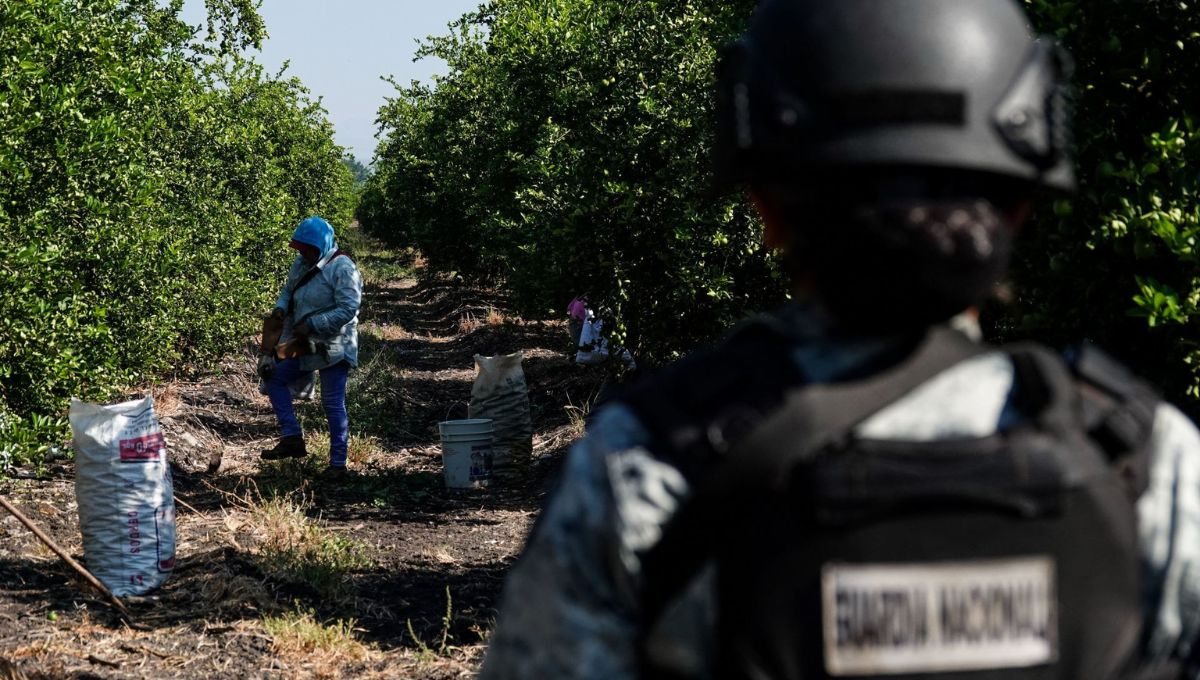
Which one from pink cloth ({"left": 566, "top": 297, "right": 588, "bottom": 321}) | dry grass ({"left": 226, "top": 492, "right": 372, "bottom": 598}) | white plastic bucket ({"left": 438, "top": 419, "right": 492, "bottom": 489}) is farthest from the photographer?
pink cloth ({"left": 566, "top": 297, "right": 588, "bottom": 321})

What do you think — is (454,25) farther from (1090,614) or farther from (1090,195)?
(1090,614)

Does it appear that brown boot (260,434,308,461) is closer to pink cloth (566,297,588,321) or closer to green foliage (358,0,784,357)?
green foliage (358,0,784,357)

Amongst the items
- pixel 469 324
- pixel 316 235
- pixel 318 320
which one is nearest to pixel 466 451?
pixel 318 320

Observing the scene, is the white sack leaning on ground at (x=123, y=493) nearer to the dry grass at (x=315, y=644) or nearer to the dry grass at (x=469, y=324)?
the dry grass at (x=315, y=644)

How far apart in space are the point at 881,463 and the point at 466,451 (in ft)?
29.2

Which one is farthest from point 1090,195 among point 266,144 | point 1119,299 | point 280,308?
point 266,144

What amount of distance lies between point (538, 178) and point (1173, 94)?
11167 millimetres

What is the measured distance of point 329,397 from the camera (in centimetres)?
1000

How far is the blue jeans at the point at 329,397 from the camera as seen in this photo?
32.8 feet

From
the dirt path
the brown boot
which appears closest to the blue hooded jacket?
the brown boot

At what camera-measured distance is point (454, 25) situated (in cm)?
2853

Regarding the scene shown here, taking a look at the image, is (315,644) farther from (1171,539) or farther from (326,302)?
(1171,539)

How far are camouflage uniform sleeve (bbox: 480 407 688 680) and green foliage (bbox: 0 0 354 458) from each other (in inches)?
276

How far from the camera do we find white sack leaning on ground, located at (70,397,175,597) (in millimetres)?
6215
